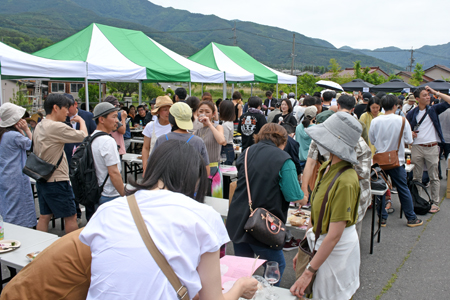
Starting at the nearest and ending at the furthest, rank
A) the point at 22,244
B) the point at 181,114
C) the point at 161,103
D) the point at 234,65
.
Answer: the point at 22,244 < the point at 181,114 < the point at 161,103 < the point at 234,65

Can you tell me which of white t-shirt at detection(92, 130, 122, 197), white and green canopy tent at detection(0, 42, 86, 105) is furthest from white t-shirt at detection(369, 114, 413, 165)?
white and green canopy tent at detection(0, 42, 86, 105)

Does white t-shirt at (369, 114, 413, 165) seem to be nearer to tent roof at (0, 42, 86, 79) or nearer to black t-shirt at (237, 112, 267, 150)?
black t-shirt at (237, 112, 267, 150)

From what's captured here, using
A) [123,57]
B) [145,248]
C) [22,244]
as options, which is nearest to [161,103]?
[22,244]

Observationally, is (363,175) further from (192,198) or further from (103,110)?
(103,110)

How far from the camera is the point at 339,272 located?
2.00 metres

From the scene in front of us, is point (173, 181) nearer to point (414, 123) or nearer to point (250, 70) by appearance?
point (414, 123)

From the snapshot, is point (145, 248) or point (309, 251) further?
point (309, 251)

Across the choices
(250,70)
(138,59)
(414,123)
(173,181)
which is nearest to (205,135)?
(173,181)

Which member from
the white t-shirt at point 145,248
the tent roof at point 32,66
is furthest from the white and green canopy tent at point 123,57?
the white t-shirt at point 145,248

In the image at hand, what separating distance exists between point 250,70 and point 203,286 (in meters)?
11.4

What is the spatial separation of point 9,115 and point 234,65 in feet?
29.6

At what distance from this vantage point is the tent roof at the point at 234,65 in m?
10.8

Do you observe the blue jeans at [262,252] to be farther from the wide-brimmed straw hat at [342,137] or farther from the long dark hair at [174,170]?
the long dark hair at [174,170]

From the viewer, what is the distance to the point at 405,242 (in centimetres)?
445
